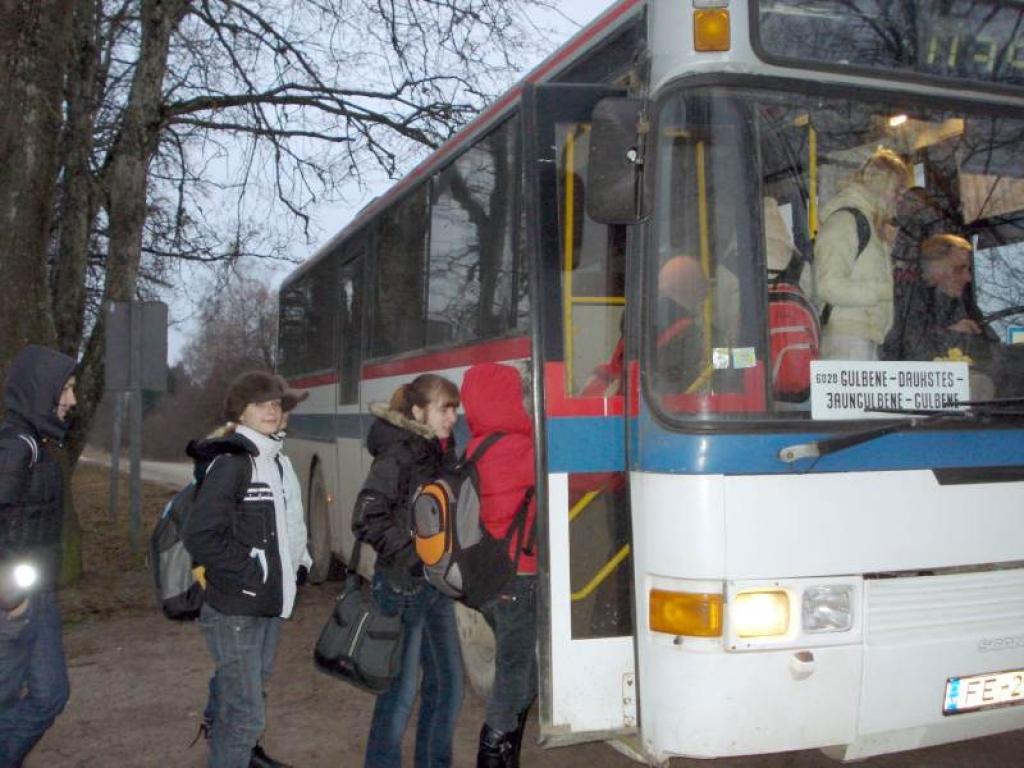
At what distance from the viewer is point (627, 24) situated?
439 centimetres

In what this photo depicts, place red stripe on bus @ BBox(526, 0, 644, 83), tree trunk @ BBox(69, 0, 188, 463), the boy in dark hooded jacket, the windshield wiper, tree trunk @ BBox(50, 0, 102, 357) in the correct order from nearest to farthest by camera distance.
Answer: the windshield wiper
the boy in dark hooded jacket
red stripe on bus @ BBox(526, 0, 644, 83)
tree trunk @ BBox(50, 0, 102, 357)
tree trunk @ BBox(69, 0, 188, 463)

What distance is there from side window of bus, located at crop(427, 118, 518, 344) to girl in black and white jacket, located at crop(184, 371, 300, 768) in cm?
136

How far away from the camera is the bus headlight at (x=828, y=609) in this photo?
3738mm

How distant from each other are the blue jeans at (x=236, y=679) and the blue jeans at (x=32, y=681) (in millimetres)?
668

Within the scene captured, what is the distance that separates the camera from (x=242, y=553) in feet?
13.4

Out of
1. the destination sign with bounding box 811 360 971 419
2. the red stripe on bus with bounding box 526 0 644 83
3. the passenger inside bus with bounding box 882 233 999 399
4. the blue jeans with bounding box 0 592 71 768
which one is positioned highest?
the red stripe on bus with bounding box 526 0 644 83

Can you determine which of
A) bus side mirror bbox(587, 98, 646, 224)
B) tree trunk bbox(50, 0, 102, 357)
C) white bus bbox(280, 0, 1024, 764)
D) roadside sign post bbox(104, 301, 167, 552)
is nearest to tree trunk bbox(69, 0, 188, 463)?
tree trunk bbox(50, 0, 102, 357)

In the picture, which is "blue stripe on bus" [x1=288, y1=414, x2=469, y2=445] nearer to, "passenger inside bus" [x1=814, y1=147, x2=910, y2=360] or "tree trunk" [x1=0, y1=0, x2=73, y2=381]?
"tree trunk" [x1=0, y1=0, x2=73, y2=381]

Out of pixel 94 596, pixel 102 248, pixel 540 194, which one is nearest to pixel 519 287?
pixel 540 194

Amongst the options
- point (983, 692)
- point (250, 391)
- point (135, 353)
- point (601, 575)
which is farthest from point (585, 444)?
point (135, 353)

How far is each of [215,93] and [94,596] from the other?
709 centimetres

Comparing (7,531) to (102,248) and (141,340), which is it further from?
(102,248)

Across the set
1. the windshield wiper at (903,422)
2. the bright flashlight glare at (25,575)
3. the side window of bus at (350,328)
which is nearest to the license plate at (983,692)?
the windshield wiper at (903,422)

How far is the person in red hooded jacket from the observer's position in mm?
4148
